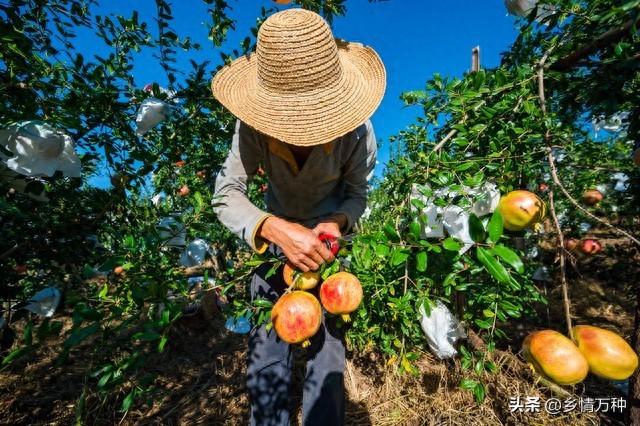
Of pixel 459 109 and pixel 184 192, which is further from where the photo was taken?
pixel 184 192

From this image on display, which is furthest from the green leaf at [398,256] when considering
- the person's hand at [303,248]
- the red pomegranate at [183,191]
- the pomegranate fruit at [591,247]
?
the pomegranate fruit at [591,247]

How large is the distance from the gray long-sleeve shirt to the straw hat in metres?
0.21

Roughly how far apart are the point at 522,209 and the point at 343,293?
2.03 ft

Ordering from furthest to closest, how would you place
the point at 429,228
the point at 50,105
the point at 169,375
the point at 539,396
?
the point at 169,375, the point at 539,396, the point at 50,105, the point at 429,228

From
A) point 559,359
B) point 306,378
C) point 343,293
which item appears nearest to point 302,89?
point 343,293

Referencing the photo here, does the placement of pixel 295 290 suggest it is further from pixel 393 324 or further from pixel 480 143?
pixel 480 143

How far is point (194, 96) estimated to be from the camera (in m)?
1.95

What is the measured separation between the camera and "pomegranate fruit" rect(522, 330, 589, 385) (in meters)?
0.95

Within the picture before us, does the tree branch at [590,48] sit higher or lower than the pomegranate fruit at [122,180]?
higher

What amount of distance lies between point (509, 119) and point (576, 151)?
1.43 ft

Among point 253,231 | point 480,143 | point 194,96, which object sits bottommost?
point 253,231

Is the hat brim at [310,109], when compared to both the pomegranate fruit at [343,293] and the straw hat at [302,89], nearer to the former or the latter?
the straw hat at [302,89]

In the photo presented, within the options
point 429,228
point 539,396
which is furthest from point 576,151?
point 539,396

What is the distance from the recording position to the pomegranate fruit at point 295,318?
42.7 inches
